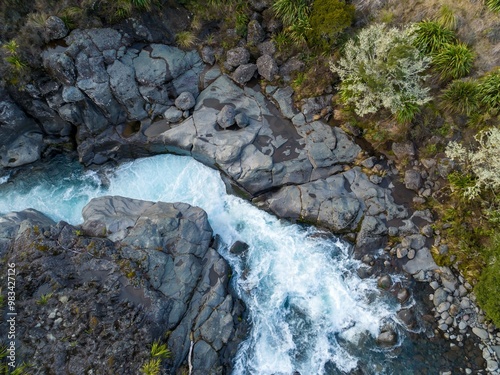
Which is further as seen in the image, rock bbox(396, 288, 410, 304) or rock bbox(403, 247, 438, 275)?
rock bbox(403, 247, 438, 275)

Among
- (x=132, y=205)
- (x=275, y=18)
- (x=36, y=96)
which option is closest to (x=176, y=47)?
(x=275, y=18)

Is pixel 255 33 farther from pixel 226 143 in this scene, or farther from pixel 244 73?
pixel 226 143

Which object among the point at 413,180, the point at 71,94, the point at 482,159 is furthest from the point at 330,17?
the point at 71,94

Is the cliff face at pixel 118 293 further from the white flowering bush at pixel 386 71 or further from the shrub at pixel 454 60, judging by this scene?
the shrub at pixel 454 60

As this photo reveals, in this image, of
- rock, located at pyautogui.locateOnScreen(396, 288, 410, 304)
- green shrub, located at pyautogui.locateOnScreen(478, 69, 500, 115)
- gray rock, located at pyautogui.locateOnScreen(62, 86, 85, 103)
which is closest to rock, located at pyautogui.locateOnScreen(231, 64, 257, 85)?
gray rock, located at pyautogui.locateOnScreen(62, 86, 85, 103)

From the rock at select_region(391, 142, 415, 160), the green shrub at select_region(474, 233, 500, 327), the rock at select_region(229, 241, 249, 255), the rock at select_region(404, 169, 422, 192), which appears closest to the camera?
the green shrub at select_region(474, 233, 500, 327)

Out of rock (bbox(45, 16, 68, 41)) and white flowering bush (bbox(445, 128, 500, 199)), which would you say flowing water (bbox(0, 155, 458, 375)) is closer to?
rock (bbox(45, 16, 68, 41))

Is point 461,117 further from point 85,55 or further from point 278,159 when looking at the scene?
point 85,55
